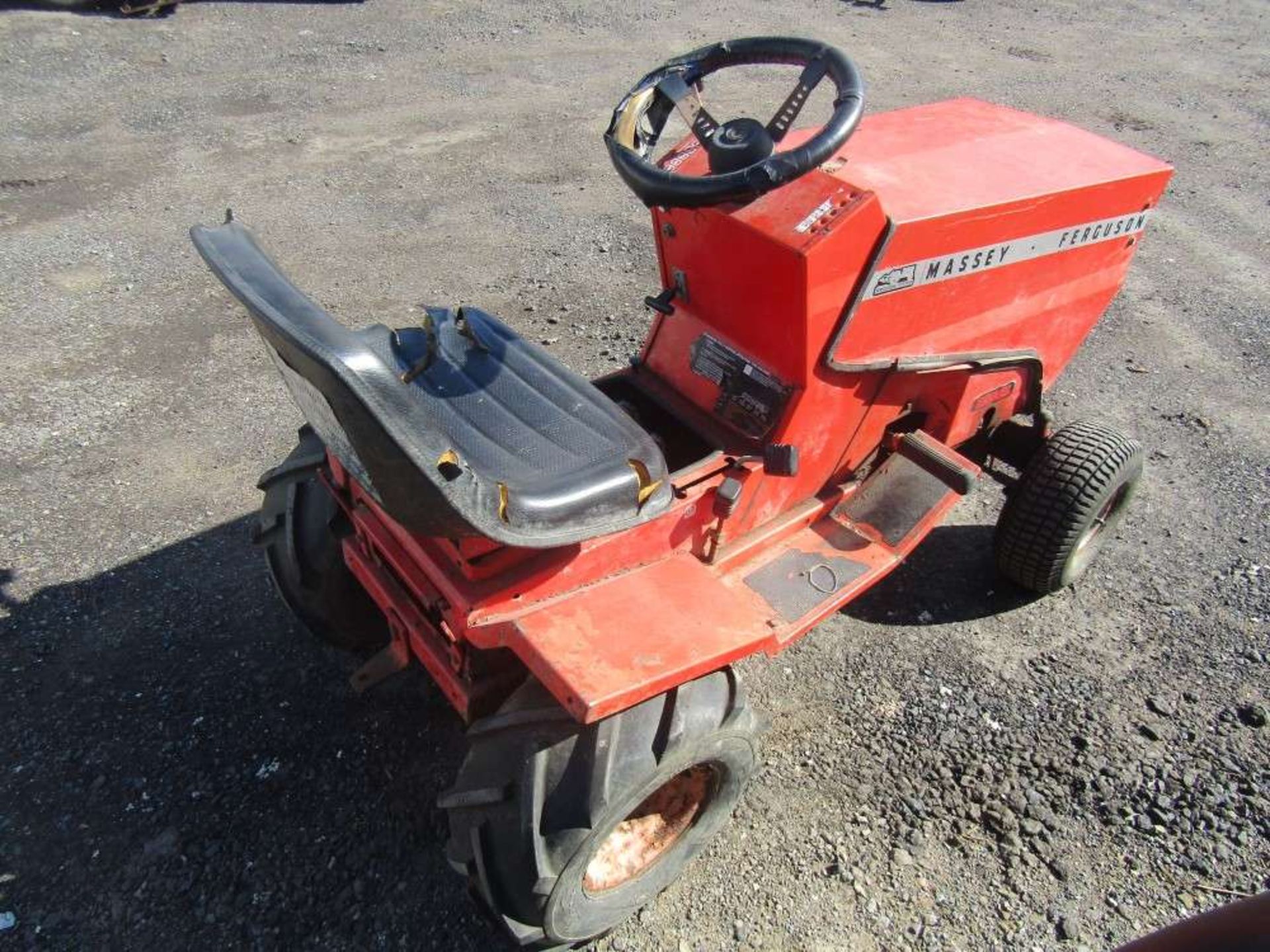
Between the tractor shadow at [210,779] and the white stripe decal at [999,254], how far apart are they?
197 cm

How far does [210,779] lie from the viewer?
2.77 metres

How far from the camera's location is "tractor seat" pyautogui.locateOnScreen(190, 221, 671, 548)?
5.13 ft

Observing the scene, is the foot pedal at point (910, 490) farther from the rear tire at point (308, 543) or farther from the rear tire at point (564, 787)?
the rear tire at point (308, 543)

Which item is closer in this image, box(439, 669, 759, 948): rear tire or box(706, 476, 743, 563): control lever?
box(439, 669, 759, 948): rear tire

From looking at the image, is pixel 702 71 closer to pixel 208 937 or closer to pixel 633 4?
pixel 208 937

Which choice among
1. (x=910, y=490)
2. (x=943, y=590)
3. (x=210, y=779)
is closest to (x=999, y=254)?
(x=910, y=490)

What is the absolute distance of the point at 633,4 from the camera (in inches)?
425

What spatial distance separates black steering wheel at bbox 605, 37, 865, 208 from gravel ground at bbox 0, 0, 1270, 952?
5.61ft

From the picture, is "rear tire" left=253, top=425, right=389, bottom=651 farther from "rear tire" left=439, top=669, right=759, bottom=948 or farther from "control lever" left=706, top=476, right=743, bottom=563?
"control lever" left=706, top=476, right=743, bottom=563

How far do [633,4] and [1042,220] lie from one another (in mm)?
9342

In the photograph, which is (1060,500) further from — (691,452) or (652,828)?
(652,828)

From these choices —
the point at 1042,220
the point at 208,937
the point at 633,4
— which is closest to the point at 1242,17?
the point at 633,4

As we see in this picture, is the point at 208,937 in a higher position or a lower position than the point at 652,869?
lower

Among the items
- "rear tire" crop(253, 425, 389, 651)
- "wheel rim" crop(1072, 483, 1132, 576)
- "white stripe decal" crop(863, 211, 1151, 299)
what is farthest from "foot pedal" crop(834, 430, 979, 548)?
"rear tire" crop(253, 425, 389, 651)
